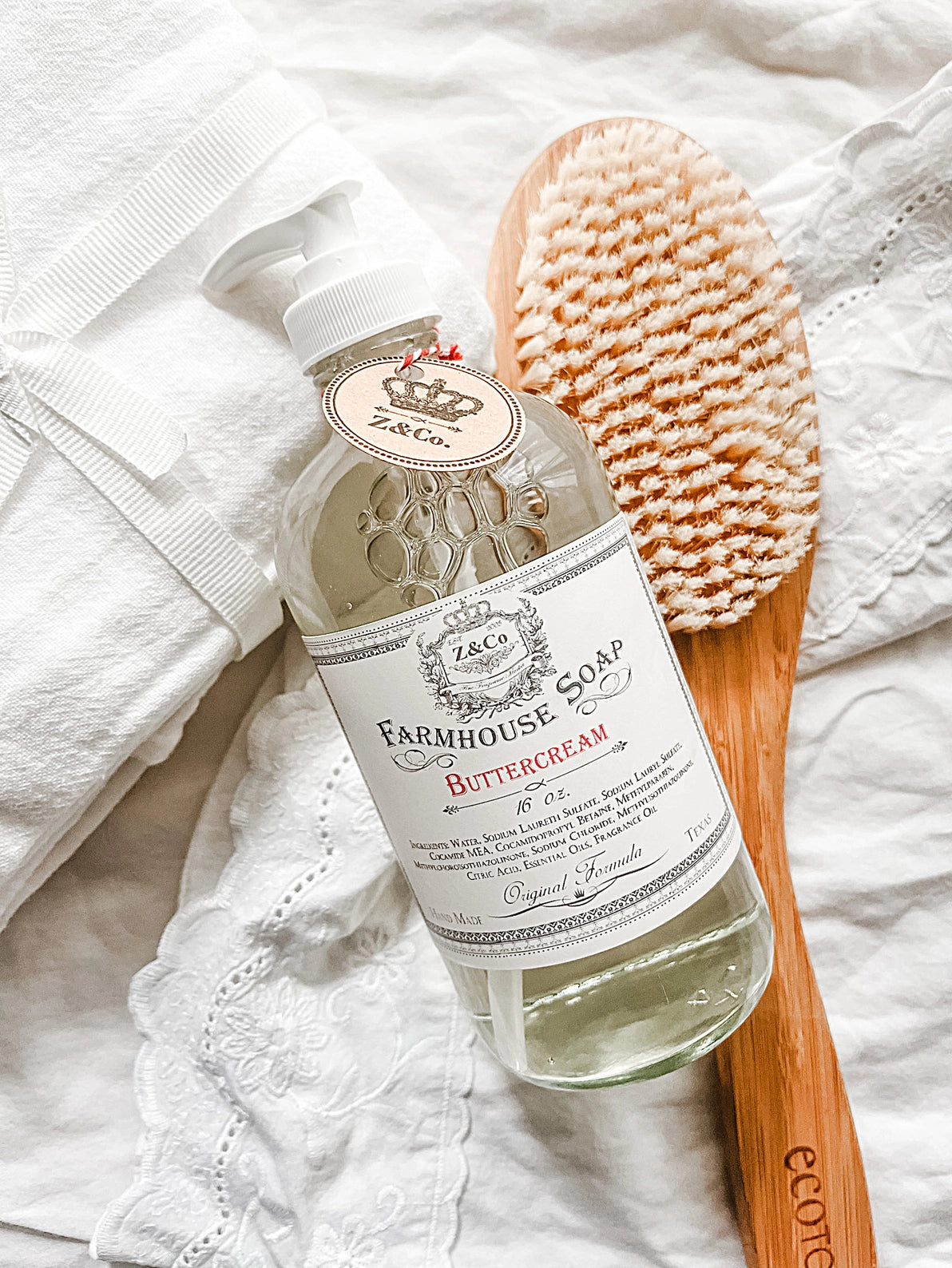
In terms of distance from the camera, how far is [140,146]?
1.73 feet

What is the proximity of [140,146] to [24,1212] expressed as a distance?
0.68 meters

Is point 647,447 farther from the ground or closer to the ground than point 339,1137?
farther from the ground

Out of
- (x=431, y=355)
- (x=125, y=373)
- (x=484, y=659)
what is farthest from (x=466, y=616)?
(x=125, y=373)

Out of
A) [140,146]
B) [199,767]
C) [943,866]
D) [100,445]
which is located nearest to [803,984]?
[943,866]

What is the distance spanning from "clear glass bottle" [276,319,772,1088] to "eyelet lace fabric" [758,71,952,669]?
207mm

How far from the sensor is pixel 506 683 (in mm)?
428

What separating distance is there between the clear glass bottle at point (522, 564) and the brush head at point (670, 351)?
58 millimetres

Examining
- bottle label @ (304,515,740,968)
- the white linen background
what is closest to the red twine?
bottle label @ (304,515,740,968)

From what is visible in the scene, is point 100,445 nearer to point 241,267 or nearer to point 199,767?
point 241,267

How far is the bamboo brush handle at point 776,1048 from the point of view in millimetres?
575

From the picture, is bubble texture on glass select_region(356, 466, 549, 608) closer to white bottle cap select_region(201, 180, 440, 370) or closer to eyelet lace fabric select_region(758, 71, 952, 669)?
white bottle cap select_region(201, 180, 440, 370)

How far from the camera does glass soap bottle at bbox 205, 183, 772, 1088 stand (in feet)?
1.41

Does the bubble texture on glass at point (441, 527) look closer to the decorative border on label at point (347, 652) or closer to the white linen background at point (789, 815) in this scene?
the decorative border on label at point (347, 652)


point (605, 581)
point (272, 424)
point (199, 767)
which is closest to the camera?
point (605, 581)
